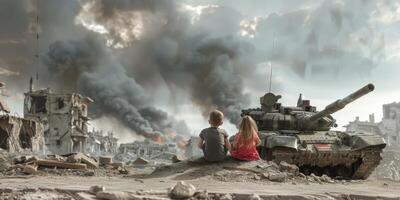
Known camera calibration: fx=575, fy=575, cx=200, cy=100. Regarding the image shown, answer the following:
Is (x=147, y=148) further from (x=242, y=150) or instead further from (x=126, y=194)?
(x=126, y=194)

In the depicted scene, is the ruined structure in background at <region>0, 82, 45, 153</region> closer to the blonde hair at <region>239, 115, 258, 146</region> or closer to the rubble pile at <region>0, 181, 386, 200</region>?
the blonde hair at <region>239, 115, 258, 146</region>

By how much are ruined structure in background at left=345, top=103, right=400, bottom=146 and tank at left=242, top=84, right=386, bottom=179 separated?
5372 cm

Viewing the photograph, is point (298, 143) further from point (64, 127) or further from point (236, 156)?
point (64, 127)

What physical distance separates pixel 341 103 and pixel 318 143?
1.24m

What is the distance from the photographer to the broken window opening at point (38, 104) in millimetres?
62625

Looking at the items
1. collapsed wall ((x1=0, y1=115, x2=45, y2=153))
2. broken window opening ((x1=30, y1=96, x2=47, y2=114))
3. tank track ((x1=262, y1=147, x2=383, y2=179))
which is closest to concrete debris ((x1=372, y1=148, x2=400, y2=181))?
collapsed wall ((x1=0, y1=115, x2=45, y2=153))

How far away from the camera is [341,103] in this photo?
1526 cm

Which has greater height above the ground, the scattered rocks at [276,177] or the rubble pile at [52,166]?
the rubble pile at [52,166]

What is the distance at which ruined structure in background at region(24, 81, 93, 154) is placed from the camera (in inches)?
2426

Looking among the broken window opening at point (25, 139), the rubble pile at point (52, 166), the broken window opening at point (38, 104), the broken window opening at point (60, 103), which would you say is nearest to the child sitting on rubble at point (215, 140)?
the rubble pile at point (52, 166)

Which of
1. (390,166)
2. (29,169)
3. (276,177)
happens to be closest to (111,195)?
(276,177)

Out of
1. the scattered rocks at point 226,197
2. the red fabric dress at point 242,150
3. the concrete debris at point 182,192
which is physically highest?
the red fabric dress at point 242,150

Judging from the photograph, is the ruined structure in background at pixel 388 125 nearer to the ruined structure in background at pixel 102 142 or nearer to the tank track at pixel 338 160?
the ruined structure in background at pixel 102 142

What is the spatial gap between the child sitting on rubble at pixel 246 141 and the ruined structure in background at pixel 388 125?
60.7m
